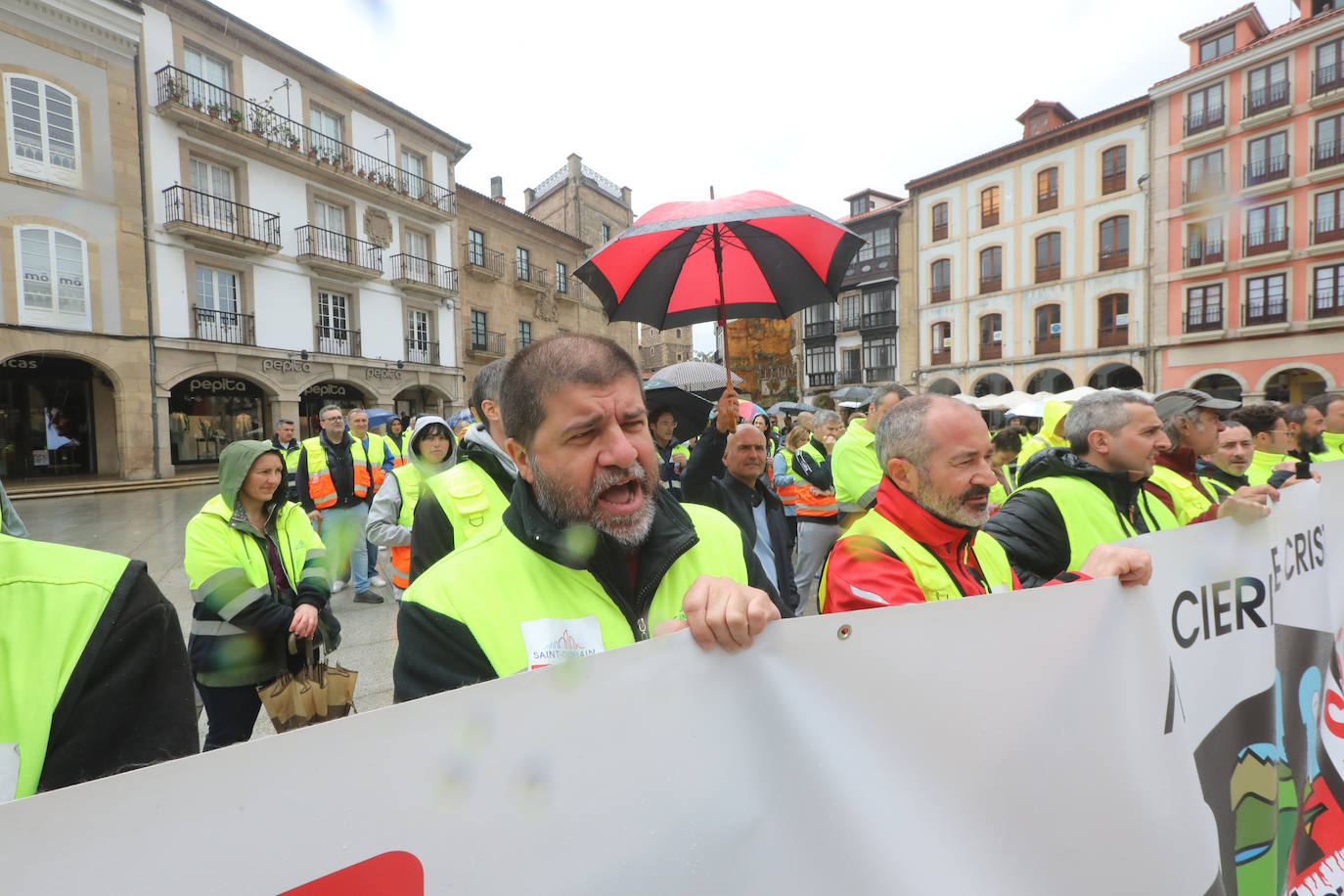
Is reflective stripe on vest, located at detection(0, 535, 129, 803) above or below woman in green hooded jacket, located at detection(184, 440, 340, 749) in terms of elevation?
above

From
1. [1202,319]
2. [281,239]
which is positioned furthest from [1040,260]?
[281,239]

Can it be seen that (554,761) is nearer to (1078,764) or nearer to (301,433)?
(1078,764)

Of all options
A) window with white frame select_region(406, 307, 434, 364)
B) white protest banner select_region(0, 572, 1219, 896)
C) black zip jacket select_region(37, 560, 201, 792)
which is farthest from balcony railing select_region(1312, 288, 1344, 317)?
black zip jacket select_region(37, 560, 201, 792)

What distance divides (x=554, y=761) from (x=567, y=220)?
33.7 m

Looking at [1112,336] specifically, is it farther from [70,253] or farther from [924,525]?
[70,253]

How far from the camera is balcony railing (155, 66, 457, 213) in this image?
16047 mm

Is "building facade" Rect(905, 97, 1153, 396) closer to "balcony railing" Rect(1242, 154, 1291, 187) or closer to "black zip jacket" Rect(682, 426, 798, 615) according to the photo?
"balcony railing" Rect(1242, 154, 1291, 187)

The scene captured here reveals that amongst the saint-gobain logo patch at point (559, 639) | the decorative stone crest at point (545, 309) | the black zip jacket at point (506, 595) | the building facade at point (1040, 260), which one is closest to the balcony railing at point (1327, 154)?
the building facade at point (1040, 260)

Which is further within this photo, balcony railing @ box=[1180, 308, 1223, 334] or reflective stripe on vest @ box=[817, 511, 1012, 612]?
balcony railing @ box=[1180, 308, 1223, 334]

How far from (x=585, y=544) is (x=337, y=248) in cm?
2256

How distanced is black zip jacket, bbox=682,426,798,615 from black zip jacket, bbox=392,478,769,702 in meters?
1.98

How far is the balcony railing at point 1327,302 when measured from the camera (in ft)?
70.2

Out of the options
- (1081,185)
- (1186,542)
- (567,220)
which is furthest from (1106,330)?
(1186,542)

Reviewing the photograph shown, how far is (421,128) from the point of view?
73.7ft
